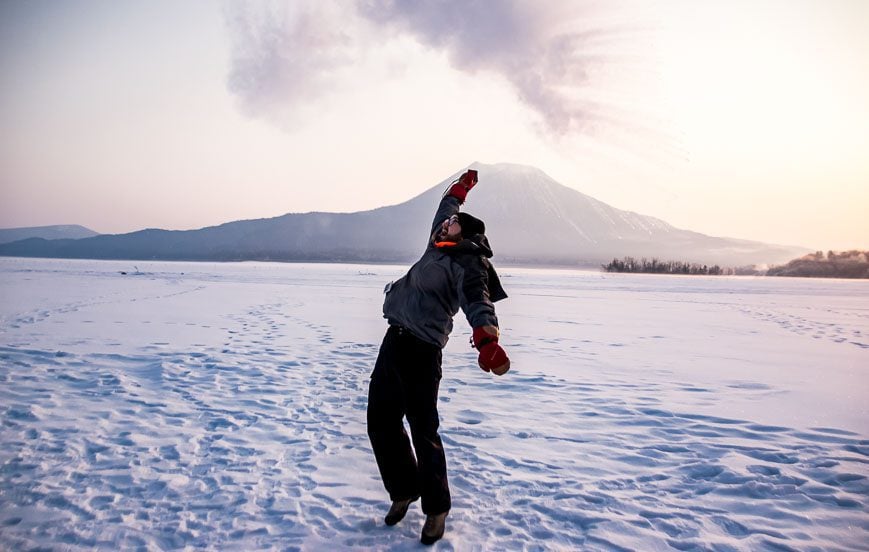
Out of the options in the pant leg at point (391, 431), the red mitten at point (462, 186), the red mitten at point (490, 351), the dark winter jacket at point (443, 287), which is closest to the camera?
the red mitten at point (490, 351)

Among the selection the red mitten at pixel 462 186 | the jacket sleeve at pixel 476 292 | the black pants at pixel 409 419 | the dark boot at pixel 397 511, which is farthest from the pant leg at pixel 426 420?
the red mitten at pixel 462 186

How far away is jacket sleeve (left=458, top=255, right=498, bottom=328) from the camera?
8.44 feet

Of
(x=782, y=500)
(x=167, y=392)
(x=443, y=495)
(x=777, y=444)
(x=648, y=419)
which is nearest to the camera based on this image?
(x=443, y=495)

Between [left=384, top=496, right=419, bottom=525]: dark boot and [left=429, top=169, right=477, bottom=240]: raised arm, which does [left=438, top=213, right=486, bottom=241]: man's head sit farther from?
[left=384, top=496, right=419, bottom=525]: dark boot

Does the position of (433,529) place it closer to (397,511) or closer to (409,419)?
(397,511)

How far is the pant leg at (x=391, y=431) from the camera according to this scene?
298cm

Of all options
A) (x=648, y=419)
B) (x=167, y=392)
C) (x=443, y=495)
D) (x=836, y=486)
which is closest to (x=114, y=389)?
(x=167, y=392)

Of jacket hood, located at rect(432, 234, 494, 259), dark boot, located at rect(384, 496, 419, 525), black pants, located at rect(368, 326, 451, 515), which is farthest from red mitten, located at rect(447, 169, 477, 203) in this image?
dark boot, located at rect(384, 496, 419, 525)

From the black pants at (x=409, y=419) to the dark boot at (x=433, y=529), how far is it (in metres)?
0.03

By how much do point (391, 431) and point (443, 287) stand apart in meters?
0.92

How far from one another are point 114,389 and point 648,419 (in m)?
5.57

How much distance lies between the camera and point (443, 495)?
9.20ft

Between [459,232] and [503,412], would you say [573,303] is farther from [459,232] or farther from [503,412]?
[459,232]

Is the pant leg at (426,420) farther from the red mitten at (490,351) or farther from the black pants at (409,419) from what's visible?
the red mitten at (490,351)
